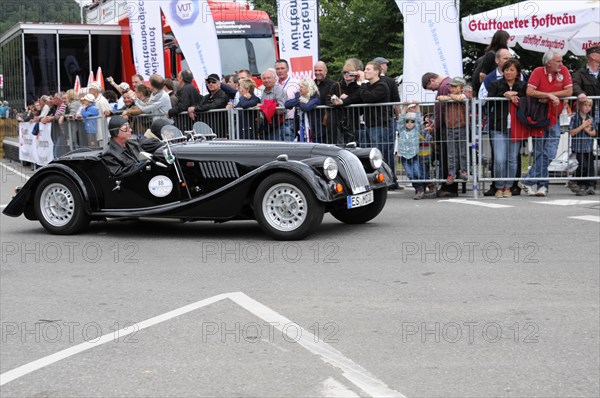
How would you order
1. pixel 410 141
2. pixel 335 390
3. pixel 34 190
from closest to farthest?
pixel 335 390 < pixel 34 190 < pixel 410 141

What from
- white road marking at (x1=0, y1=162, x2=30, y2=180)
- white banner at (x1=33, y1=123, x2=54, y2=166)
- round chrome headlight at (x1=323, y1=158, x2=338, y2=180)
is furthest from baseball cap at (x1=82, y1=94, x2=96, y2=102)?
round chrome headlight at (x1=323, y1=158, x2=338, y2=180)

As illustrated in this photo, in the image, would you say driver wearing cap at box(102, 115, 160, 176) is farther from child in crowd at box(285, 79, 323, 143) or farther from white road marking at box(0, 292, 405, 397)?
child in crowd at box(285, 79, 323, 143)

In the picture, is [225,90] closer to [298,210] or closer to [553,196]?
[553,196]

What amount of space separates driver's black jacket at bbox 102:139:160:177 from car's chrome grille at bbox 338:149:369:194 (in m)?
2.06

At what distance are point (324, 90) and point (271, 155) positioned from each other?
4.72m

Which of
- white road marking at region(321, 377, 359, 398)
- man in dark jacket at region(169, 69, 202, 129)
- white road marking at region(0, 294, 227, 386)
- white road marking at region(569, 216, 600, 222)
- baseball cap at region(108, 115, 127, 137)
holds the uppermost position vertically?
man in dark jacket at region(169, 69, 202, 129)

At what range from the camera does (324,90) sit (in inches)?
561

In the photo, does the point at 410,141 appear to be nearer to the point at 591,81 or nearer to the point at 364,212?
the point at 591,81

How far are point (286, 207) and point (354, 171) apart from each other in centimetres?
84

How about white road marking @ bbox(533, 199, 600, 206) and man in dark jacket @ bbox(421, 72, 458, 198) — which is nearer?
white road marking @ bbox(533, 199, 600, 206)

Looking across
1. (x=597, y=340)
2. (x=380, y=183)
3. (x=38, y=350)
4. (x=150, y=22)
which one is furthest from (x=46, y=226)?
(x=150, y=22)

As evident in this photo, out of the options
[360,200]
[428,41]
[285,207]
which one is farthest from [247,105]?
[285,207]

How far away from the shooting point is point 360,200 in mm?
9789

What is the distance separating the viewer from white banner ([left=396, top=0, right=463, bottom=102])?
54.2 ft
